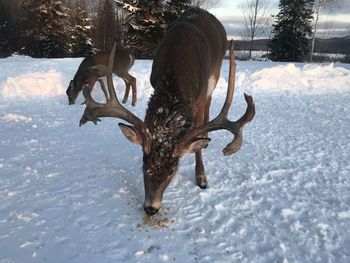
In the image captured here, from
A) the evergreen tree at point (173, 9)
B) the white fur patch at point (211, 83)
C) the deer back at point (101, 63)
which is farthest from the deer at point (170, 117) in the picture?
the evergreen tree at point (173, 9)

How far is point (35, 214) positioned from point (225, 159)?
3459mm

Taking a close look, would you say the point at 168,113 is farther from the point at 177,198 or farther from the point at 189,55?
the point at 189,55

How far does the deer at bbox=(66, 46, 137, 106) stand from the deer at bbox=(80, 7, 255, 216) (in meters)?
6.40

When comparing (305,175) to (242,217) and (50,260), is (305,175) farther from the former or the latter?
(50,260)

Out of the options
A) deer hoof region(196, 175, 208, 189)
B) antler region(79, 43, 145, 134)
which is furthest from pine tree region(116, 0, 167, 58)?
antler region(79, 43, 145, 134)

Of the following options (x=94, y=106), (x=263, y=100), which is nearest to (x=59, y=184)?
(x=94, y=106)

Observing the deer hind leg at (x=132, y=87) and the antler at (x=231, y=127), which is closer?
the antler at (x=231, y=127)

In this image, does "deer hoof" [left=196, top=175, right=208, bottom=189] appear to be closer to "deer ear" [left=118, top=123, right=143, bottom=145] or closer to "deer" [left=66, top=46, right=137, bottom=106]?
"deer ear" [left=118, top=123, right=143, bottom=145]

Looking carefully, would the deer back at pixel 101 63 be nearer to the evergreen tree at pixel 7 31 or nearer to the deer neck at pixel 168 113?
the deer neck at pixel 168 113

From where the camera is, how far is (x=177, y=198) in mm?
5523

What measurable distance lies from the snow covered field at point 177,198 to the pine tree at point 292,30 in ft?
95.7

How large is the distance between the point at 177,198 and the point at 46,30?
3418cm

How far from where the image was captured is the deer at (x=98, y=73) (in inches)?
487

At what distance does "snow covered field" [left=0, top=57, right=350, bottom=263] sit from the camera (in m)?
4.39
